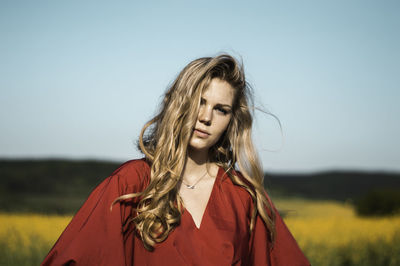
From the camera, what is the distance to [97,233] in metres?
1.98

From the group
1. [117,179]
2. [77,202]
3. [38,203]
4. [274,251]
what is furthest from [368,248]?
[38,203]

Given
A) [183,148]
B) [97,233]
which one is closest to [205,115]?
[183,148]

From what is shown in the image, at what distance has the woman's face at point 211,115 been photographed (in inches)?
96.8

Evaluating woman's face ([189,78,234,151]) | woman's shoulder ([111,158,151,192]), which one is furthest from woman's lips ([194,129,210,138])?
woman's shoulder ([111,158,151,192])

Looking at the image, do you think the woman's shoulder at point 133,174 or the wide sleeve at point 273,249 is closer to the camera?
the woman's shoulder at point 133,174

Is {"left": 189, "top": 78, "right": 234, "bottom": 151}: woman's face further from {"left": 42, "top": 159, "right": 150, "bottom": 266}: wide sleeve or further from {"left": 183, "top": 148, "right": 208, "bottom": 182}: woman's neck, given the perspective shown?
{"left": 42, "top": 159, "right": 150, "bottom": 266}: wide sleeve

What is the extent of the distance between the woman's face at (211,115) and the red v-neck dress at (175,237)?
1.14 feet

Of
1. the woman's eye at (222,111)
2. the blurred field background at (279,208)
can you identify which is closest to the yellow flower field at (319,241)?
the blurred field background at (279,208)

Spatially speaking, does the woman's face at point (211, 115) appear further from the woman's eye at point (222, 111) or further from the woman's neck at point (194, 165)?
the woman's neck at point (194, 165)

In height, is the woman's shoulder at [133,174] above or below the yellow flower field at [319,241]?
above

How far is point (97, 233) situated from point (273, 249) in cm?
123

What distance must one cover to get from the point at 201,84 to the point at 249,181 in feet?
2.61

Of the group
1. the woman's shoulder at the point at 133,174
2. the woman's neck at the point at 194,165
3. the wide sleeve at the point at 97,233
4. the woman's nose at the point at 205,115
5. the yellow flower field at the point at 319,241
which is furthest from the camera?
the yellow flower field at the point at 319,241

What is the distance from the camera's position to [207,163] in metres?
2.75
